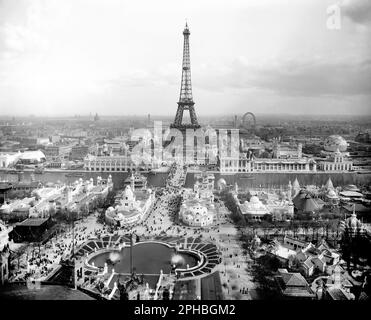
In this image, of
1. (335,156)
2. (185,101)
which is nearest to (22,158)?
(185,101)

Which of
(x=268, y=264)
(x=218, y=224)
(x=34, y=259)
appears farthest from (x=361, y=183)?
(x=34, y=259)

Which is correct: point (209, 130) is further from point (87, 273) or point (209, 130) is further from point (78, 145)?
point (87, 273)

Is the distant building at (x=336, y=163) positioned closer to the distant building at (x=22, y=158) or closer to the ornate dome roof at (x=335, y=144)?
the ornate dome roof at (x=335, y=144)

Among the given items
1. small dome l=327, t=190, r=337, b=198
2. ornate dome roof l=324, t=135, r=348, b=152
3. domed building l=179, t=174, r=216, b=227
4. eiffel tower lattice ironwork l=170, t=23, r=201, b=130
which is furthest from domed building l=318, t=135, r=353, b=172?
domed building l=179, t=174, r=216, b=227

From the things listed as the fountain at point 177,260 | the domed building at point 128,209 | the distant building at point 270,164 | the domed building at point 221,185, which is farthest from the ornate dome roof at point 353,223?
the distant building at point 270,164

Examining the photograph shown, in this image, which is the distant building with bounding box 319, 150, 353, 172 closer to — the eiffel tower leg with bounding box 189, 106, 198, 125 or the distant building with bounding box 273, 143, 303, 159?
the distant building with bounding box 273, 143, 303, 159

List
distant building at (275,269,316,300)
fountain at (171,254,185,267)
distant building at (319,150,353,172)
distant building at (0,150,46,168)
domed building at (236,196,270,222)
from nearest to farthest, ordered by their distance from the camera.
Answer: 1. distant building at (275,269,316,300)
2. fountain at (171,254,185,267)
3. domed building at (236,196,270,222)
4. distant building at (319,150,353,172)
5. distant building at (0,150,46,168)
